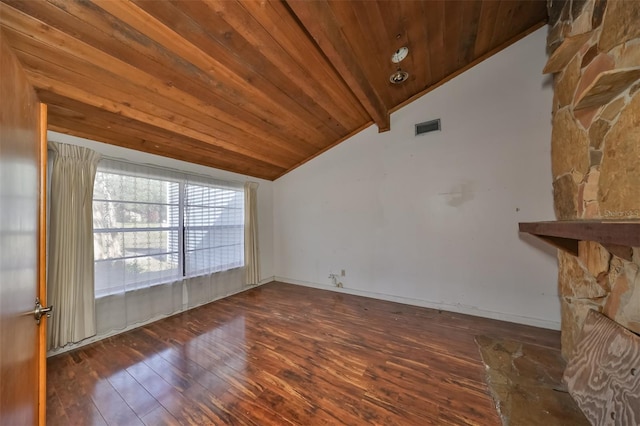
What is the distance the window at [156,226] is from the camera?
8.22ft

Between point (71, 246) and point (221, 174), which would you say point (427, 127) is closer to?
point (221, 174)

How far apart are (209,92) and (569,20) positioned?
10.2ft

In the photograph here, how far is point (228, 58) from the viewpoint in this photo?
1913 millimetres

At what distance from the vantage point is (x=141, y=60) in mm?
1726

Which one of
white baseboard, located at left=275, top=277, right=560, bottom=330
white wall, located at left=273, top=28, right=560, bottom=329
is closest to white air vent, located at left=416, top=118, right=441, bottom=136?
white wall, located at left=273, top=28, right=560, bottom=329

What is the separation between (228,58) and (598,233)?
2.69 metres

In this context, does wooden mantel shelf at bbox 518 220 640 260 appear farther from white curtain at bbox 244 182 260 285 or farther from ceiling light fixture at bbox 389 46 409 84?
white curtain at bbox 244 182 260 285

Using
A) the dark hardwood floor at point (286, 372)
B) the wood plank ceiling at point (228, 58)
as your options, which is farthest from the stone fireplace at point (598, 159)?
the wood plank ceiling at point (228, 58)

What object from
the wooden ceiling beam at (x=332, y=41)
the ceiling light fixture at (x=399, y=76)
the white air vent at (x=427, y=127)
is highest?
the ceiling light fixture at (x=399, y=76)

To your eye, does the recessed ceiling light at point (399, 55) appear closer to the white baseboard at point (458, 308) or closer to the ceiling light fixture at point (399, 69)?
the ceiling light fixture at point (399, 69)

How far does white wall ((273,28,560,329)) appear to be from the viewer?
A: 2570 mm

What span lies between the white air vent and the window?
3.17 meters

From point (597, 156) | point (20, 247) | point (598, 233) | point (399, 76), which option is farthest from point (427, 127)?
point (20, 247)

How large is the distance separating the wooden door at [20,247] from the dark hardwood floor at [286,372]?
0.78 meters
